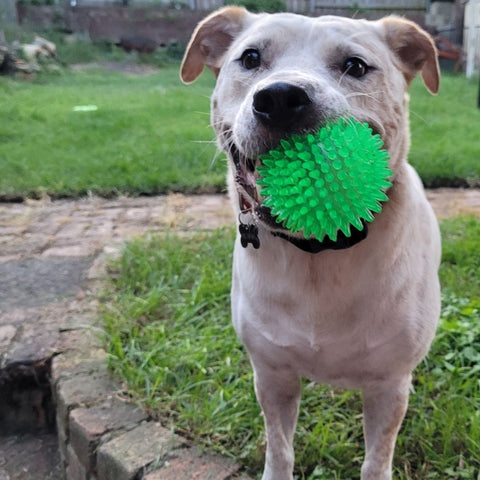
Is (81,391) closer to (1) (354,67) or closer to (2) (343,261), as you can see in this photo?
(2) (343,261)

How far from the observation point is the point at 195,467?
2.04 metres

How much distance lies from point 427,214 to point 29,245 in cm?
300

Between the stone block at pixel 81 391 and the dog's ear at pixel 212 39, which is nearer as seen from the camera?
the dog's ear at pixel 212 39

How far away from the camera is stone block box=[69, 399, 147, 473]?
7.18ft

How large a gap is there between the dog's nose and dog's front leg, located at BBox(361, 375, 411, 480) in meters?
0.88

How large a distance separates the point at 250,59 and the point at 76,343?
1.61 meters

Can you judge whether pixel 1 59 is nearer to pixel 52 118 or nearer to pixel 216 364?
pixel 52 118

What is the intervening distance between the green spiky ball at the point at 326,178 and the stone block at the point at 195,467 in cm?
100

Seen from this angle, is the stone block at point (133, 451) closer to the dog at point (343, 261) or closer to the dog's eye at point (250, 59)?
the dog at point (343, 261)

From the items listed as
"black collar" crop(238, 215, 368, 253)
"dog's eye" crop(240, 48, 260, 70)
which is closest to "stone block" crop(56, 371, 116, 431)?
"black collar" crop(238, 215, 368, 253)

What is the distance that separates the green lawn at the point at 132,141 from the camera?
17.6 ft

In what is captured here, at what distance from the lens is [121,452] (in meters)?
2.10

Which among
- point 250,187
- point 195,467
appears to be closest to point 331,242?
point 250,187

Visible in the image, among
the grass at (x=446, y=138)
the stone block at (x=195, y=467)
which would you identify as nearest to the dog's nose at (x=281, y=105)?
the stone block at (x=195, y=467)
